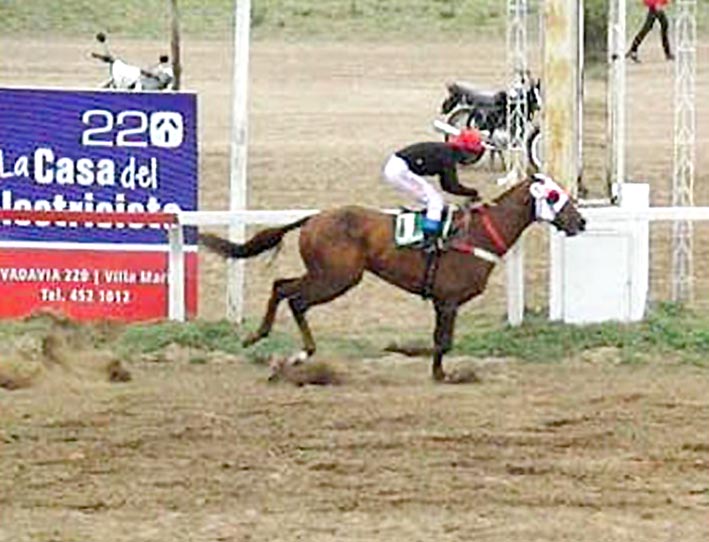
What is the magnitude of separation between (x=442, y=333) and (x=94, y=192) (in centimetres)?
384

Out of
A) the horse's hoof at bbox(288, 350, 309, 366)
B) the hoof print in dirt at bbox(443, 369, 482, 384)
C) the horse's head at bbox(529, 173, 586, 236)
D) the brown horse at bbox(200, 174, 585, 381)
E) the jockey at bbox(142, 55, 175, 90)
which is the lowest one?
the hoof print in dirt at bbox(443, 369, 482, 384)

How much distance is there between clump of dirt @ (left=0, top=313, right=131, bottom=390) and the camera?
18.0m

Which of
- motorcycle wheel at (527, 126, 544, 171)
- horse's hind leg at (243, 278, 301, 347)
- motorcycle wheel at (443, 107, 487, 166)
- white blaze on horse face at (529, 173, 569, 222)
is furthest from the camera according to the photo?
motorcycle wheel at (443, 107, 487, 166)

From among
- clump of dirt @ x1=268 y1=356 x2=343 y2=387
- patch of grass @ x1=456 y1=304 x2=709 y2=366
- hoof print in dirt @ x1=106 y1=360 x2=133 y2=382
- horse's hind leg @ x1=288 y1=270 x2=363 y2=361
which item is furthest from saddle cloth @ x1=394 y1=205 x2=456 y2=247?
hoof print in dirt @ x1=106 y1=360 x2=133 y2=382

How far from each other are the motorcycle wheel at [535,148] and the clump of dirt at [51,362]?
13.7 ft

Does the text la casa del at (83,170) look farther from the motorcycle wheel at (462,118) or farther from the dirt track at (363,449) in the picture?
the motorcycle wheel at (462,118)

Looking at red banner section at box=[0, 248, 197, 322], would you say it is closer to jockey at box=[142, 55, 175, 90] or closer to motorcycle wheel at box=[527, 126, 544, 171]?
motorcycle wheel at box=[527, 126, 544, 171]

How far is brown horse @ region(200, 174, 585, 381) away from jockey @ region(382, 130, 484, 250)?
0.23 metres

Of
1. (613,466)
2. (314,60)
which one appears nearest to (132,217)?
(613,466)

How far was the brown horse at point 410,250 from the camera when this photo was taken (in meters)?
18.8

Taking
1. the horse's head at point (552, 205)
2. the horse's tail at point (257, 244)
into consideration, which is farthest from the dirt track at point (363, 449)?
the horse's head at point (552, 205)

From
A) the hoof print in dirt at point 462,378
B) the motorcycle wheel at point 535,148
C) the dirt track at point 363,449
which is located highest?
the motorcycle wheel at point 535,148

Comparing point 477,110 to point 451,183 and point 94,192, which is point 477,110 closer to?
point 94,192

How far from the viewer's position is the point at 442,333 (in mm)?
18609
